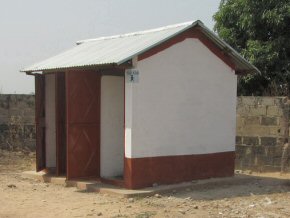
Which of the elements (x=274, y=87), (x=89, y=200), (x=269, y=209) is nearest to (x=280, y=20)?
(x=274, y=87)

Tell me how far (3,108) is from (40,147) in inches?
150

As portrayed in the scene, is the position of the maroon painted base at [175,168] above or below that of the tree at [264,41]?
below

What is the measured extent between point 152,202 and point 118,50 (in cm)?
307

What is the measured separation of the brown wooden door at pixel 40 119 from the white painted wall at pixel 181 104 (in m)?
2.96

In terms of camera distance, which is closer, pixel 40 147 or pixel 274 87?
pixel 40 147

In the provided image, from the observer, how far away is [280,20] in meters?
13.3

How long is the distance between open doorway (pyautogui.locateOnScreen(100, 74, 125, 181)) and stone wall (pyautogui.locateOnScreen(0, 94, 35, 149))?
497 centimetres

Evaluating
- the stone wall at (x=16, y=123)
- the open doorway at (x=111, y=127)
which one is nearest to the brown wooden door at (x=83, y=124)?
the open doorway at (x=111, y=127)

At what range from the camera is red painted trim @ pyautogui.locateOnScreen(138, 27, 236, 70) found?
28.8 ft

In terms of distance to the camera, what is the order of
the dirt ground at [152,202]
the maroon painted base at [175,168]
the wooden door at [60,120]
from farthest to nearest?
1. the wooden door at [60,120]
2. the maroon painted base at [175,168]
3. the dirt ground at [152,202]

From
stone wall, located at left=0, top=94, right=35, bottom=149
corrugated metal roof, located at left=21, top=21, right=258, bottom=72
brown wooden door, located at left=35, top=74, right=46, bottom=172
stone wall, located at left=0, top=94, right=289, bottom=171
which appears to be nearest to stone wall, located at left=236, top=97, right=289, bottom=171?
stone wall, located at left=0, top=94, right=289, bottom=171

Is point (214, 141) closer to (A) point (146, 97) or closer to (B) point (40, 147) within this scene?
(A) point (146, 97)

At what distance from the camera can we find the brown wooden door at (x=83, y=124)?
30.8ft

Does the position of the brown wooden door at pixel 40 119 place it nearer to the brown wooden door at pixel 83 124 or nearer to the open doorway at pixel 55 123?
the open doorway at pixel 55 123
